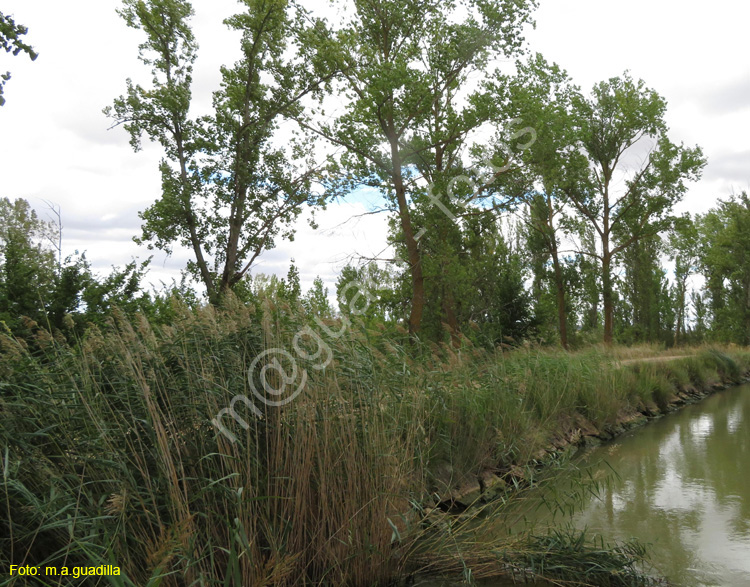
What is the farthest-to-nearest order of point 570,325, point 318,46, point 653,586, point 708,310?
point 708,310 → point 570,325 → point 318,46 → point 653,586

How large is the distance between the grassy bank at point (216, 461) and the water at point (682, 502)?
1052 millimetres

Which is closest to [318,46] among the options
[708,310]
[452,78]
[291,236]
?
[452,78]

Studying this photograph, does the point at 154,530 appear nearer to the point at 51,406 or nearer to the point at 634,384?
the point at 51,406

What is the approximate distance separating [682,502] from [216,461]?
457 centimetres

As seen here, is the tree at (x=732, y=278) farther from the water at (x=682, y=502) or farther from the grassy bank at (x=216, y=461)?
the grassy bank at (x=216, y=461)

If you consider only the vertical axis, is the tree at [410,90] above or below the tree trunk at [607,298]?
above

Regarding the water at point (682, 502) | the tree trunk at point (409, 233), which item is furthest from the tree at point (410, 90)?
the water at point (682, 502)

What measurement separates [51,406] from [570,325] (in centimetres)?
2280

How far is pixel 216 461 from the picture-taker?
294cm

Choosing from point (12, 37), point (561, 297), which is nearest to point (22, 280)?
point (12, 37)

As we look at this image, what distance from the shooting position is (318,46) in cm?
1489

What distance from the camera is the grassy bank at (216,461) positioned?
8.32ft

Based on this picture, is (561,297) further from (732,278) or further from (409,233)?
(732,278)

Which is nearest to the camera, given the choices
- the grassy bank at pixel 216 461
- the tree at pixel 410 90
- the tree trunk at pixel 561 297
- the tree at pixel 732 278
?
the grassy bank at pixel 216 461
